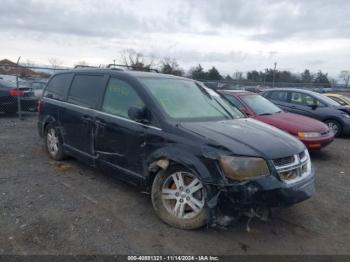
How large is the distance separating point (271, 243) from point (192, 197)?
965 mm

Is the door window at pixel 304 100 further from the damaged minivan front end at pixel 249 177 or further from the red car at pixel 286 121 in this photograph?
the damaged minivan front end at pixel 249 177

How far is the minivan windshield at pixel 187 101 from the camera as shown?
4.11m

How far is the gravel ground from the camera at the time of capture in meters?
3.29

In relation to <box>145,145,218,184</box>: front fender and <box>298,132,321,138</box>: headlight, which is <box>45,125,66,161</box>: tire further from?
<box>298,132,321,138</box>: headlight

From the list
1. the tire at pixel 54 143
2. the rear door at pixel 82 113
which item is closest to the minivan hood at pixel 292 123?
the rear door at pixel 82 113

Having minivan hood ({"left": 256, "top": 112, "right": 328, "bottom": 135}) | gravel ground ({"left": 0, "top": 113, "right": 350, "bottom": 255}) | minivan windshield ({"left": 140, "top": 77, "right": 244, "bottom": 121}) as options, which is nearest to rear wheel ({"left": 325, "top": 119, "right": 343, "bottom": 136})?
minivan hood ({"left": 256, "top": 112, "right": 328, "bottom": 135})

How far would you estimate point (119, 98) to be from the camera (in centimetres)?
452

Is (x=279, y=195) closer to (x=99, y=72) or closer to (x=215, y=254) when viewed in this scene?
(x=215, y=254)

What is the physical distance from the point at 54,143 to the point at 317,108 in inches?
310

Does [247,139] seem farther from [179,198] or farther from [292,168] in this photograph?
[179,198]

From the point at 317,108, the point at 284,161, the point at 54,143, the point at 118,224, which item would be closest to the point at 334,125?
the point at 317,108

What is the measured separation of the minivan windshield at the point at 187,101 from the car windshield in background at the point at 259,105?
278 cm

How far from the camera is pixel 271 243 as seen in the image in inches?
136

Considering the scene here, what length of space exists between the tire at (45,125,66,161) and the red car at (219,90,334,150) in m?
3.48
